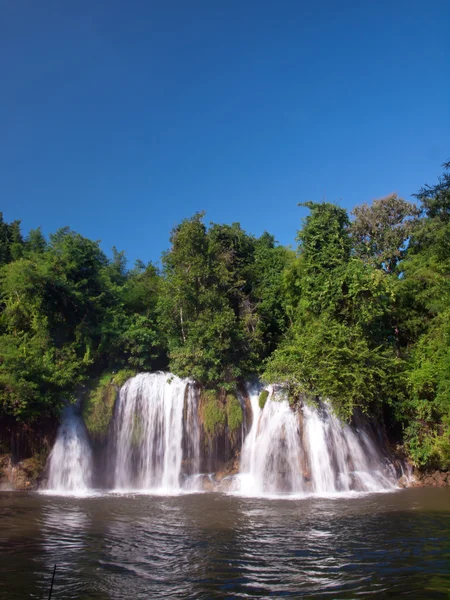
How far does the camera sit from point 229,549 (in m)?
10.1

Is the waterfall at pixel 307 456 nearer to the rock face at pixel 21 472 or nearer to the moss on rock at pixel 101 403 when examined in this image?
the moss on rock at pixel 101 403

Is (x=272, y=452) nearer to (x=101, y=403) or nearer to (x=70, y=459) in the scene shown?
(x=101, y=403)

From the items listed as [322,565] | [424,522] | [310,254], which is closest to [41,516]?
[322,565]

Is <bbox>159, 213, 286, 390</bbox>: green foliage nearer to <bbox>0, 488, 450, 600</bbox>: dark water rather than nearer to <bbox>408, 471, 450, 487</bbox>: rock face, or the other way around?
<bbox>0, 488, 450, 600</bbox>: dark water

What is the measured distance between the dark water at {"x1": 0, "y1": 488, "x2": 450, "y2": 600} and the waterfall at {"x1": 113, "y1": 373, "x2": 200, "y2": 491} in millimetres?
4232

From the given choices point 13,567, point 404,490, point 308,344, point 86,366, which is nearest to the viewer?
point 13,567

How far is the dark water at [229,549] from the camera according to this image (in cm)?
770

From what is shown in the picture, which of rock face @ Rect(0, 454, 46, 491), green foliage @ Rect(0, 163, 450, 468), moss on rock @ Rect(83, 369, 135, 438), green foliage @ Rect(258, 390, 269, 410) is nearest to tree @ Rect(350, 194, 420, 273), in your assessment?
green foliage @ Rect(0, 163, 450, 468)

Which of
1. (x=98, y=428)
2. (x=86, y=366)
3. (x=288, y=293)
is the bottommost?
(x=98, y=428)

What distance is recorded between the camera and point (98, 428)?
2088 centimetres

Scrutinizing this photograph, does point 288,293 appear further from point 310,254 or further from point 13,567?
point 13,567

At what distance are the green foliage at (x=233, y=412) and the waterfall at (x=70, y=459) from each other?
6.30 metres

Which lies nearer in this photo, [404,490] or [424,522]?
[424,522]

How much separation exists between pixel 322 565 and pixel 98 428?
14232 millimetres
